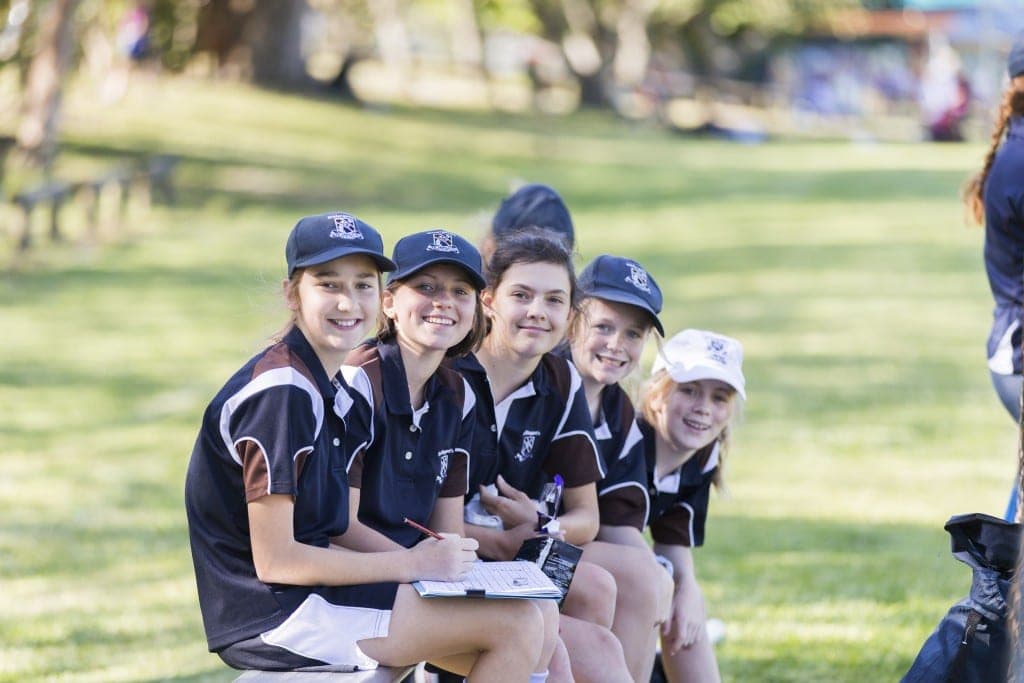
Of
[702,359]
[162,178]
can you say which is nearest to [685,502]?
[702,359]

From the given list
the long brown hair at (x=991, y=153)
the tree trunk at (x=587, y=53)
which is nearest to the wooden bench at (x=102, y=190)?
the long brown hair at (x=991, y=153)

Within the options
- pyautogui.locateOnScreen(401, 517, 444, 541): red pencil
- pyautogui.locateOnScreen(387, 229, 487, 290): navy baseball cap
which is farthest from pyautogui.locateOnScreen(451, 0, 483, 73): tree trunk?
pyautogui.locateOnScreen(401, 517, 444, 541): red pencil

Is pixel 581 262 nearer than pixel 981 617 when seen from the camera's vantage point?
No

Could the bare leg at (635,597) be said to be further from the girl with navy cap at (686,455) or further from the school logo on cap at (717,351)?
the school logo on cap at (717,351)

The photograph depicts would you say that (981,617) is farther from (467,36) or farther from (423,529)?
(467,36)

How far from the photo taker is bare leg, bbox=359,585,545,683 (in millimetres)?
3510

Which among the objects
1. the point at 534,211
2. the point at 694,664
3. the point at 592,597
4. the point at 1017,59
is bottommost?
the point at 694,664

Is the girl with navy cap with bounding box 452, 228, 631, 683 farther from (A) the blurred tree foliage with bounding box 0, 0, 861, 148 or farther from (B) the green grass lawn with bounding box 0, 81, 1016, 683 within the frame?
(A) the blurred tree foliage with bounding box 0, 0, 861, 148

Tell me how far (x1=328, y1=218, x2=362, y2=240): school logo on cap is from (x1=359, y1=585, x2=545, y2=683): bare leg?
0.82 meters

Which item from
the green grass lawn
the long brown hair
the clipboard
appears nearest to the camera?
the clipboard

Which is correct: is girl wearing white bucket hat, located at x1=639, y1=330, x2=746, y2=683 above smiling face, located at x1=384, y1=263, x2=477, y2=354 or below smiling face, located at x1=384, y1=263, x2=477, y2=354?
below

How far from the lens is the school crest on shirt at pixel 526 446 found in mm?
4203

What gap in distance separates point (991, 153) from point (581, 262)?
5.21 ft

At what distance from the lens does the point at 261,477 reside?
3350mm
